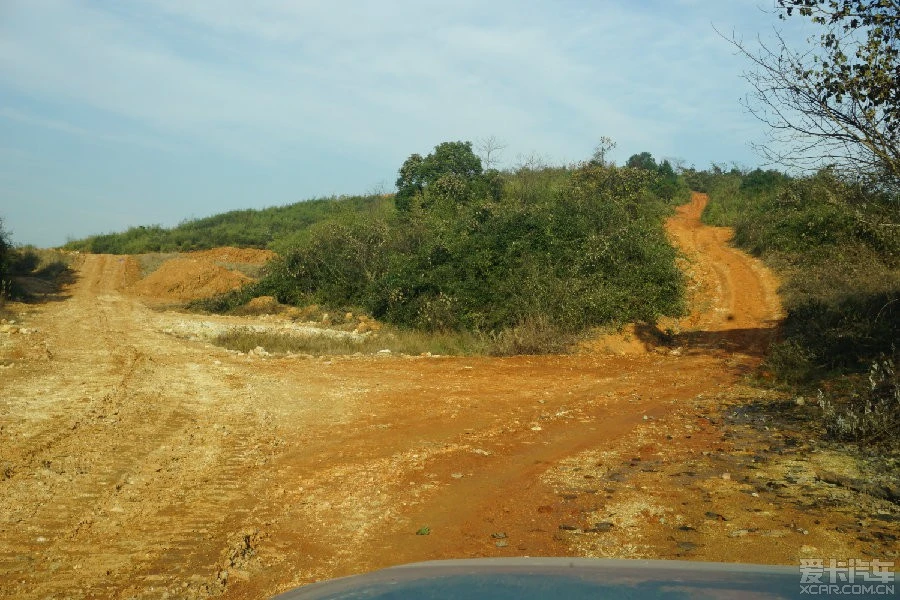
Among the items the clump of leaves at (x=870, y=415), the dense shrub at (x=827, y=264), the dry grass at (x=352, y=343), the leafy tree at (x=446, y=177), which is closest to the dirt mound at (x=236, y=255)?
the leafy tree at (x=446, y=177)

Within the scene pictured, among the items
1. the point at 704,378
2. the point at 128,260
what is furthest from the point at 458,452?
the point at 128,260

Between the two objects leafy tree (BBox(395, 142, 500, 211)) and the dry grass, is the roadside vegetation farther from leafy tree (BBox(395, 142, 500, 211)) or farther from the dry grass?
leafy tree (BBox(395, 142, 500, 211))

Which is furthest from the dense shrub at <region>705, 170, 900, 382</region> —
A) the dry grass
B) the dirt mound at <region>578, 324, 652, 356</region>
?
the dry grass

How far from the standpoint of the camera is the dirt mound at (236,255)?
3856 centimetres

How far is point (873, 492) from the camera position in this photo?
5.85m

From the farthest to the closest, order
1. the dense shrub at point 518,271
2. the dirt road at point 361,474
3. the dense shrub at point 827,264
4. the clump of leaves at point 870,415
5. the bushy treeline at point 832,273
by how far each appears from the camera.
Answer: the dense shrub at point 518,271
the dense shrub at point 827,264
the bushy treeline at point 832,273
the clump of leaves at point 870,415
the dirt road at point 361,474

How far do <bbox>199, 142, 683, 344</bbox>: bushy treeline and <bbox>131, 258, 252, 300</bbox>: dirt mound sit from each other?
4153mm

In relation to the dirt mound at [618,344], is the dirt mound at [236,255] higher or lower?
higher

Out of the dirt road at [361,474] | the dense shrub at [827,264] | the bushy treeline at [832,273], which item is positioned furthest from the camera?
the dense shrub at [827,264]

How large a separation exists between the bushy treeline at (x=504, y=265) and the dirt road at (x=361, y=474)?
359 centimetres

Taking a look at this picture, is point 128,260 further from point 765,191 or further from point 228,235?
point 765,191

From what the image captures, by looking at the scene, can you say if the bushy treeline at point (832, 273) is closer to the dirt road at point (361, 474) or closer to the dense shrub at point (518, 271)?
the dirt road at point (361, 474)

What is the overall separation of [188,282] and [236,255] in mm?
10255

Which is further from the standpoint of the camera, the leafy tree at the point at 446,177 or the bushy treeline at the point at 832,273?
the leafy tree at the point at 446,177
